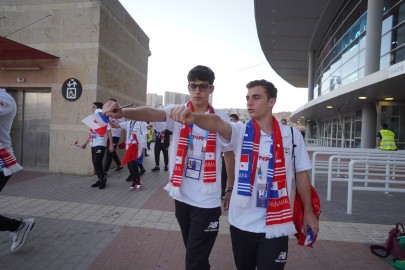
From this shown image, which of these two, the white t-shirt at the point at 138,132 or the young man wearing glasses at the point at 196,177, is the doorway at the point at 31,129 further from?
the young man wearing glasses at the point at 196,177

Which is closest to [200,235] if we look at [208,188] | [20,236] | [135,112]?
[208,188]

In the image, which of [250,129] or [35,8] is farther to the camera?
[35,8]

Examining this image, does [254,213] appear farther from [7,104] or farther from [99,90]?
[99,90]

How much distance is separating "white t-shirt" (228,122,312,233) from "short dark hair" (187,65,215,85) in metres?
0.58

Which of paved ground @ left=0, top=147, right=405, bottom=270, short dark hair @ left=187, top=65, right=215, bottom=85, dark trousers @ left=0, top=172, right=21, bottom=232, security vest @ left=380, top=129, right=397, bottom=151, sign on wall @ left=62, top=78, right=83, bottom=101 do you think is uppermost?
sign on wall @ left=62, top=78, right=83, bottom=101

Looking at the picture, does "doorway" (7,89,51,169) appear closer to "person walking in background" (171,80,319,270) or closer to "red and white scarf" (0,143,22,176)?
"red and white scarf" (0,143,22,176)

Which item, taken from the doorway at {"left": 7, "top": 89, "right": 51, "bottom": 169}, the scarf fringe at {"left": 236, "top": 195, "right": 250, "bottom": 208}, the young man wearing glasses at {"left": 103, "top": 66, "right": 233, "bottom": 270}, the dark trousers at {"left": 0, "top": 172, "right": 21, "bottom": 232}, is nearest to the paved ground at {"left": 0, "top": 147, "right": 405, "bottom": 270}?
the dark trousers at {"left": 0, "top": 172, "right": 21, "bottom": 232}

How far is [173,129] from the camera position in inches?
117

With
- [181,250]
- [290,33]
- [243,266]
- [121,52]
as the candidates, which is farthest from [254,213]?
[290,33]

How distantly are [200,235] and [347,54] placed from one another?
2168 centimetres

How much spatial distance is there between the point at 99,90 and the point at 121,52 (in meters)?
2.42

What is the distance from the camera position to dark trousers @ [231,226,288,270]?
7.94 ft

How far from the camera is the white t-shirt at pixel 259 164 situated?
2.50m

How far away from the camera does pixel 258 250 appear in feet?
8.28
